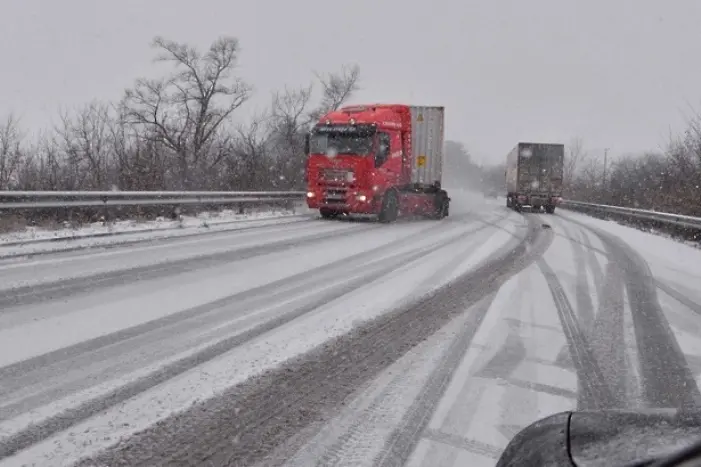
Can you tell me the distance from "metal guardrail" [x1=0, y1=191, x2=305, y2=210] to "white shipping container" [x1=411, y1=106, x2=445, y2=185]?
19.3ft

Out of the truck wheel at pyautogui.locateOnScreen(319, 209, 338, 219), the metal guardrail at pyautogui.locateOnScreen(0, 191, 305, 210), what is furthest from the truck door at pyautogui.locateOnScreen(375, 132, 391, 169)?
the metal guardrail at pyautogui.locateOnScreen(0, 191, 305, 210)

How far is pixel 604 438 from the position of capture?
1.36 meters

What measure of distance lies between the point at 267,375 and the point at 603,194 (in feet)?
113

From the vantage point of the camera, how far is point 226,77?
38531 mm

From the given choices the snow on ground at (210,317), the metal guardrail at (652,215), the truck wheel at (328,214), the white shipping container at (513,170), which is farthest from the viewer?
the white shipping container at (513,170)

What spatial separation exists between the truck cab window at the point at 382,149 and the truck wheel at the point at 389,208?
3.75 feet

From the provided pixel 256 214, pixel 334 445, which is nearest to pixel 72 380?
pixel 334 445

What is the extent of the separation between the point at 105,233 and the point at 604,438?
1087 centimetres

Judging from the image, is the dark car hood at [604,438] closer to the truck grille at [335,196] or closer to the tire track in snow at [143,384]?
the tire track in snow at [143,384]

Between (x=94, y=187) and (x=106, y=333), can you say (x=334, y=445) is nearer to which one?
(x=106, y=333)

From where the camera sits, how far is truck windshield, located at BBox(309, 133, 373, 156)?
51.9 ft

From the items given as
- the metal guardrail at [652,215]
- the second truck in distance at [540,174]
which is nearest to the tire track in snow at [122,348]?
the metal guardrail at [652,215]

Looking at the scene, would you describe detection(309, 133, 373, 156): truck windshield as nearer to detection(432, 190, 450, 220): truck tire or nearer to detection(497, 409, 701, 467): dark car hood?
detection(432, 190, 450, 220): truck tire

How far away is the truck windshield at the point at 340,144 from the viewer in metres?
15.8
